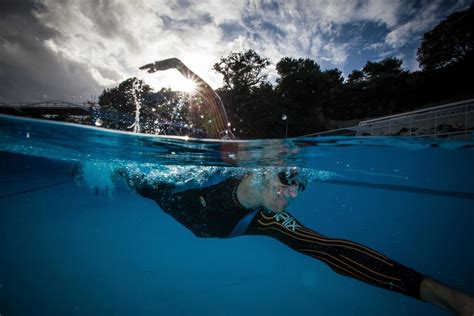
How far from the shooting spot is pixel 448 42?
35.6 metres

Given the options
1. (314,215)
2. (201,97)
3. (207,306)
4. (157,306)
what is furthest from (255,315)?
(314,215)

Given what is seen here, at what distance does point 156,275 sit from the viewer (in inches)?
359

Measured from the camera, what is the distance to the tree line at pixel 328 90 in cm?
3191

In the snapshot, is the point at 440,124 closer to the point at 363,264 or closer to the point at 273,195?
the point at 273,195

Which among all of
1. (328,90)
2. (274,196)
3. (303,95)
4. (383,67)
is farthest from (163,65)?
(383,67)

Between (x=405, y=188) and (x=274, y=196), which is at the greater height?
(x=274, y=196)

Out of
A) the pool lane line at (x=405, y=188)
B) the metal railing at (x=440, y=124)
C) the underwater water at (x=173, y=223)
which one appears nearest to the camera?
the underwater water at (x=173, y=223)

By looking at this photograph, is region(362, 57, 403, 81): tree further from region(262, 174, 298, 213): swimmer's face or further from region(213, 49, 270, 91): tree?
region(262, 174, 298, 213): swimmer's face

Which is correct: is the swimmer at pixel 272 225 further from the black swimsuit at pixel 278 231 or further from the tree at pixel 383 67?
the tree at pixel 383 67

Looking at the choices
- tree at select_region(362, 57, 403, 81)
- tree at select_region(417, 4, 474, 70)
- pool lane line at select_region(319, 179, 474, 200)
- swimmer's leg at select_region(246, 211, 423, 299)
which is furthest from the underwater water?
tree at select_region(362, 57, 403, 81)

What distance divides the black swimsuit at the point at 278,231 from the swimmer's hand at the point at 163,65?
9.89ft

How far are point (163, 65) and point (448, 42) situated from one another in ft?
171

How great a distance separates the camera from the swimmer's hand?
3.16 m

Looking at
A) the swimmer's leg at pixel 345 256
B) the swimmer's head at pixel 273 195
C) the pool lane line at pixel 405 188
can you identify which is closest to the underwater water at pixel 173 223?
the pool lane line at pixel 405 188
